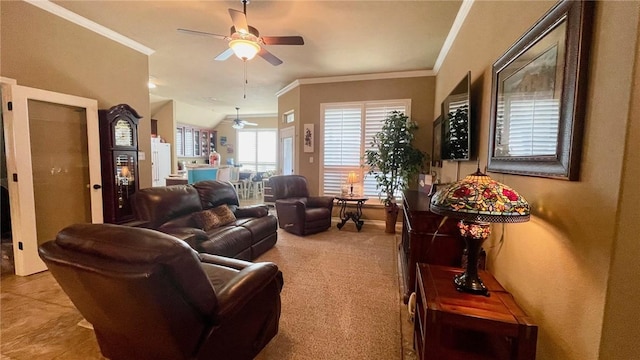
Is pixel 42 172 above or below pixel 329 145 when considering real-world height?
below

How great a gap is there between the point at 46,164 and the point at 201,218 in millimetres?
1921

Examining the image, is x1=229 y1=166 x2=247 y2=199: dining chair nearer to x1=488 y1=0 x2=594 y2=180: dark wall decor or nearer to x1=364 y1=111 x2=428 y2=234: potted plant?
x1=364 y1=111 x2=428 y2=234: potted plant

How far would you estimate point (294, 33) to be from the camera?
347 cm

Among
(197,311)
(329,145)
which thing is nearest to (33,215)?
(197,311)

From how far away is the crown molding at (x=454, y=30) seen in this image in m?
2.65

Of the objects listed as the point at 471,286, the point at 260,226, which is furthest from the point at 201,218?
the point at 471,286

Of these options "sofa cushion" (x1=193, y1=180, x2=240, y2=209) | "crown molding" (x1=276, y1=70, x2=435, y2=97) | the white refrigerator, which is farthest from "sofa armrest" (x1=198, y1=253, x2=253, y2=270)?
the white refrigerator

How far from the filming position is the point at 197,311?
4.01ft

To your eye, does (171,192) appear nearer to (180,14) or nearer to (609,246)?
(180,14)

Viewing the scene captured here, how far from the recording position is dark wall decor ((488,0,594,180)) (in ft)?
3.25

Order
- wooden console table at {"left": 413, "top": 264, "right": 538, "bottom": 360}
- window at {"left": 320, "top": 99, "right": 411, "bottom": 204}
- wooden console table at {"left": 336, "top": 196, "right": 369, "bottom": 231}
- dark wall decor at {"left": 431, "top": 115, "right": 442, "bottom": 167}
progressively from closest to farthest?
wooden console table at {"left": 413, "top": 264, "right": 538, "bottom": 360}, dark wall decor at {"left": 431, "top": 115, "right": 442, "bottom": 167}, wooden console table at {"left": 336, "top": 196, "right": 369, "bottom": 231}, window at {"left": 320, "top": 99, "right": 411, "bottom": 204}

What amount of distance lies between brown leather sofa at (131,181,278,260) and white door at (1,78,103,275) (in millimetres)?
1121

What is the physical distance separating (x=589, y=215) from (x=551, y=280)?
1.21 ft

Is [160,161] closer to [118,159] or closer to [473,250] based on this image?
[118,159]
